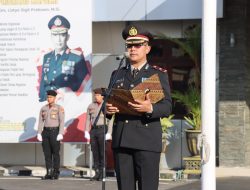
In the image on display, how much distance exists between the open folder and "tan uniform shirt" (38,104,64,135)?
746 cm

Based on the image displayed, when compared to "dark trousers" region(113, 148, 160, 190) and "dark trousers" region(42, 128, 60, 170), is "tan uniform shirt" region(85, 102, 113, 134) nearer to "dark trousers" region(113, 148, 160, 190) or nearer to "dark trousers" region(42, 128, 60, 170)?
"dark trousers" region(42, 128, 60, 170)

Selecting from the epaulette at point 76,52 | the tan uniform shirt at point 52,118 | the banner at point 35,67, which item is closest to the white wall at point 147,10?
the banner at point 35,67

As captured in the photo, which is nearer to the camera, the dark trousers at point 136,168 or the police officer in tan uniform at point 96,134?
the dark trousers at point 136,168

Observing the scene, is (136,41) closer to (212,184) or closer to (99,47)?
(212,184)

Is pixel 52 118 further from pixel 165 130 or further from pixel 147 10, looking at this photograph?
pixel 147 10

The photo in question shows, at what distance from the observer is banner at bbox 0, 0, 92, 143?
1247cm

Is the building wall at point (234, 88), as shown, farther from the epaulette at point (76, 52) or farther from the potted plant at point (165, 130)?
the epaulette at point (76, 52)

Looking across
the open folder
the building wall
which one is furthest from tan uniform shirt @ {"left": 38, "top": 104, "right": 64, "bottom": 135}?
the open folder

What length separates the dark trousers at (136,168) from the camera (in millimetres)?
4754

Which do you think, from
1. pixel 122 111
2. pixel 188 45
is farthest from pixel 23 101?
pixel 122 111

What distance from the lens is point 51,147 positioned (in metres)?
12.2

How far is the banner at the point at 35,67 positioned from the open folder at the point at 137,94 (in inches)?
306

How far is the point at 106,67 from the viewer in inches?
542

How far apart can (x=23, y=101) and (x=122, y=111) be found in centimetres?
815
